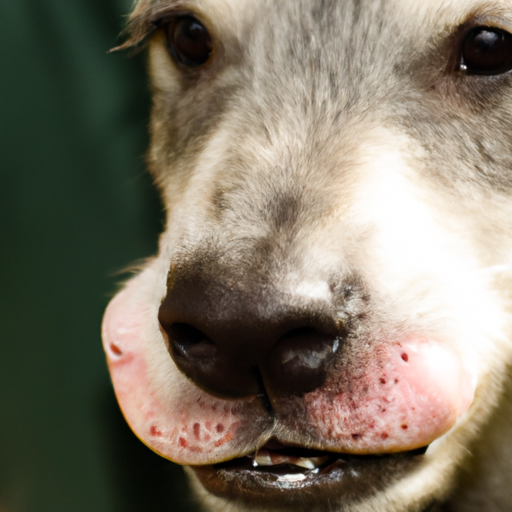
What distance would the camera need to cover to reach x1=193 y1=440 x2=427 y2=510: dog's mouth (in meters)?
1.08

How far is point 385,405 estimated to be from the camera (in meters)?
0.96

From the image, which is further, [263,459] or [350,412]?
[263,459]

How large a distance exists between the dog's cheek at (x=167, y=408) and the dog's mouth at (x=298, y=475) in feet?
0.27

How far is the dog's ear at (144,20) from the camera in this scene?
5.44 feet

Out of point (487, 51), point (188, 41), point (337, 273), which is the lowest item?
point (337, 273)

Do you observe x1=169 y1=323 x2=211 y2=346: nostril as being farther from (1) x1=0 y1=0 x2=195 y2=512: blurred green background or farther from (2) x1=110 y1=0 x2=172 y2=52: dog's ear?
(1) x1=0 y1=0 x2=195 y2=512: blurred green background

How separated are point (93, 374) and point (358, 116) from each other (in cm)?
137

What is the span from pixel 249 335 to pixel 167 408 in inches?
11.1

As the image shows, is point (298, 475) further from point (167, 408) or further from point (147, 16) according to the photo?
point (147, 16)

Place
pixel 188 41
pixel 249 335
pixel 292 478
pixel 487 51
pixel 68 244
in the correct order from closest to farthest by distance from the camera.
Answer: pixel 249 335 < pixel 292 478 < pixel 487 51 < pixel 188 41 < pixel 68 244

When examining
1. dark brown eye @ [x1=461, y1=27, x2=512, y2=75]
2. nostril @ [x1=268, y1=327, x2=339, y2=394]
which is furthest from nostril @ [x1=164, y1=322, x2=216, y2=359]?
dark brown eye @ [x1=461, y1=27, x2=512, y2=75]

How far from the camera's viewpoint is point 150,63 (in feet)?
6.27

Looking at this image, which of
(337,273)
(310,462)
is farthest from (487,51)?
(310,462)

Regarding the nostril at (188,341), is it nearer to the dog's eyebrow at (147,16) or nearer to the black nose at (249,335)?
the black nose at (249,335)
